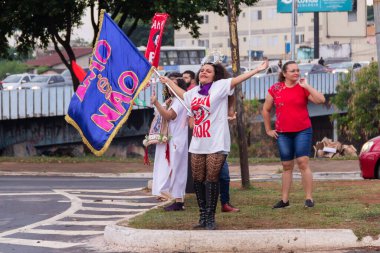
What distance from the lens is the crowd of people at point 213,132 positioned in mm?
11305

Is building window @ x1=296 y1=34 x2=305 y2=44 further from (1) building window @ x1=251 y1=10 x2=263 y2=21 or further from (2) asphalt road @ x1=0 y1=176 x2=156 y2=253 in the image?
(2) asphalt road @ x1=0 y1=176 x2=156 y2=253

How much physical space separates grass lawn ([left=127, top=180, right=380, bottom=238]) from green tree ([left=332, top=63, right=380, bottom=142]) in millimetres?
24514

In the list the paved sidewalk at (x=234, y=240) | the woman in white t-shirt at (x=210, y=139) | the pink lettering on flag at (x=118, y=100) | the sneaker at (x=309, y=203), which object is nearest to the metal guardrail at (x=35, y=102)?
the pink lettering on flag at (x=118, y=100)

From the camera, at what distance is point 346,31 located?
9381 centimetres

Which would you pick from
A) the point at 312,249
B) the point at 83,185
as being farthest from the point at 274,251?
the point at 83,185

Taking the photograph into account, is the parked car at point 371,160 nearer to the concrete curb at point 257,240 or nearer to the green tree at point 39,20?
the concrete curb at point 257,240

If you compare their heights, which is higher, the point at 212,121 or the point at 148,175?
the point at 212,121

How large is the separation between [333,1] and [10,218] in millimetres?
41029

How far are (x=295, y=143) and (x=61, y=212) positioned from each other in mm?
3903

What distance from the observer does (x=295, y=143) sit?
41.5 ft

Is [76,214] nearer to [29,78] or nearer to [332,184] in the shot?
[332,184]

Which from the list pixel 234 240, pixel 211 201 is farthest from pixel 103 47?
pixel 234 240

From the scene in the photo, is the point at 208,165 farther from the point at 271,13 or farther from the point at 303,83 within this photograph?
the point at 271,13

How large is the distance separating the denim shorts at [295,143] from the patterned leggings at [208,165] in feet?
4.93
